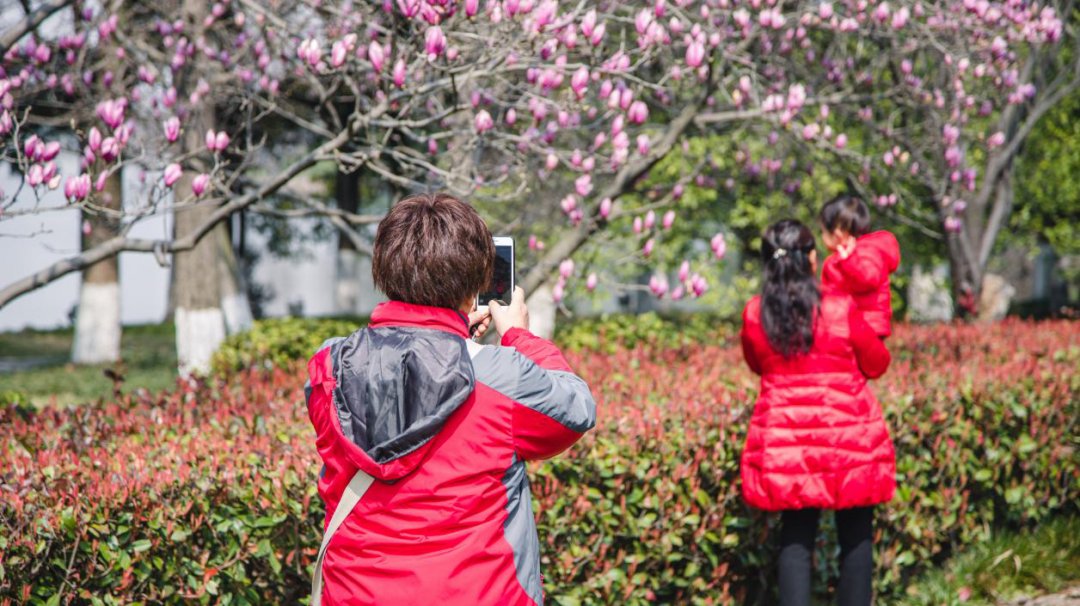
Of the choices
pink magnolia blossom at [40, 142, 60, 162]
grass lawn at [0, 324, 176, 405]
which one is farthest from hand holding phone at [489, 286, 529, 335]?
grass lawn at [0, 324, 176, 405]

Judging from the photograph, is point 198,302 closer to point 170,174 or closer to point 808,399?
point 170,174

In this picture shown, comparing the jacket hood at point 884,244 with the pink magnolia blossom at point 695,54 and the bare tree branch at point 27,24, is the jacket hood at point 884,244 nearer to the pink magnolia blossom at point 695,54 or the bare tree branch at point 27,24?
the pink magnolia blossom at point 695,54

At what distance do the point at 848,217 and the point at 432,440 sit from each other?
104 inches

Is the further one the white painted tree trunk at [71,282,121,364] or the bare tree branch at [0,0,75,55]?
the white painted tree trunk at [71,282,121,364]

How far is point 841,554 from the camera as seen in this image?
3.96 meters

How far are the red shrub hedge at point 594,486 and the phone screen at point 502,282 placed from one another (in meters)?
1.27

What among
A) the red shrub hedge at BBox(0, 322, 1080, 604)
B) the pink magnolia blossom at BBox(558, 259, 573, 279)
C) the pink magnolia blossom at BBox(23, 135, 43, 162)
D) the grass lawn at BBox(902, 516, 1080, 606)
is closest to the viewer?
the red shrub hedge at BBox(0, 322, 1080, 604)

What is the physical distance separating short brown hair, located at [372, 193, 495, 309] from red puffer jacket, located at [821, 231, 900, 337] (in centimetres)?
234

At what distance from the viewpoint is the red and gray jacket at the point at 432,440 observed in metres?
2.13

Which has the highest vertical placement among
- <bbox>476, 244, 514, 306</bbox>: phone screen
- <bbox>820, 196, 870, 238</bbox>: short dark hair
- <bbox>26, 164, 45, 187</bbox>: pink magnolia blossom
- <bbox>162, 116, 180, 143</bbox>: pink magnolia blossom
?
<bbox>162, 116, 180, 143</bbox>: pink magnolia blossom

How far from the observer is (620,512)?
150 inches

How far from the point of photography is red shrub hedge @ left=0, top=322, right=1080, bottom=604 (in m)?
3.11

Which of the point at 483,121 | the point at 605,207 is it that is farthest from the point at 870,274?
the point at 483,121

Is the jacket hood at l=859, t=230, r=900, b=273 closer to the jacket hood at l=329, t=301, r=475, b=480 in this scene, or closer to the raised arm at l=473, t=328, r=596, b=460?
the raised arm at l=473, t=328, r=596, b=460
